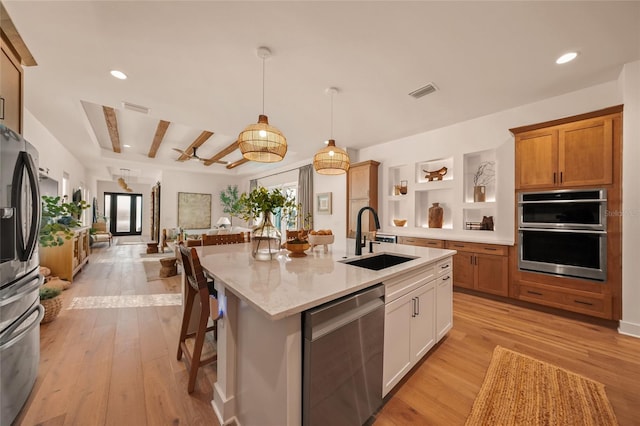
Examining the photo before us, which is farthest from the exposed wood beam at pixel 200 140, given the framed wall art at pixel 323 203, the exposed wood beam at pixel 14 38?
the framed wall art at pixel 323 203

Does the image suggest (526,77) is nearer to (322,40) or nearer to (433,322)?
(322,40)

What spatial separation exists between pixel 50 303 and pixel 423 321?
12.9 feet

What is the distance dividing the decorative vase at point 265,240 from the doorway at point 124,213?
13.1 m

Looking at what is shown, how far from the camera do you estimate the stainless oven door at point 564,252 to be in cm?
270

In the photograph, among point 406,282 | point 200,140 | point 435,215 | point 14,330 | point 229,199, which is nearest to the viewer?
point 14,330

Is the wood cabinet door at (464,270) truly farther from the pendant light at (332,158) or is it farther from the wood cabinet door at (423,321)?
the pendant light at (332,158)

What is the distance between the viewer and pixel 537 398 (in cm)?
166

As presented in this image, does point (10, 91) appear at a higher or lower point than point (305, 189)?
higher

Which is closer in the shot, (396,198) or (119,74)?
(119,74)

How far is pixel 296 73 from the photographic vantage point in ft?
8.63

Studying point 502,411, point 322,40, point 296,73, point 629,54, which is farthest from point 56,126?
point 629,54

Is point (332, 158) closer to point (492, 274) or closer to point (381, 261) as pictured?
point (381, 261)

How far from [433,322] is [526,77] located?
293 cm

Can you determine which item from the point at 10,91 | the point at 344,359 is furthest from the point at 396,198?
the point at 10,91
